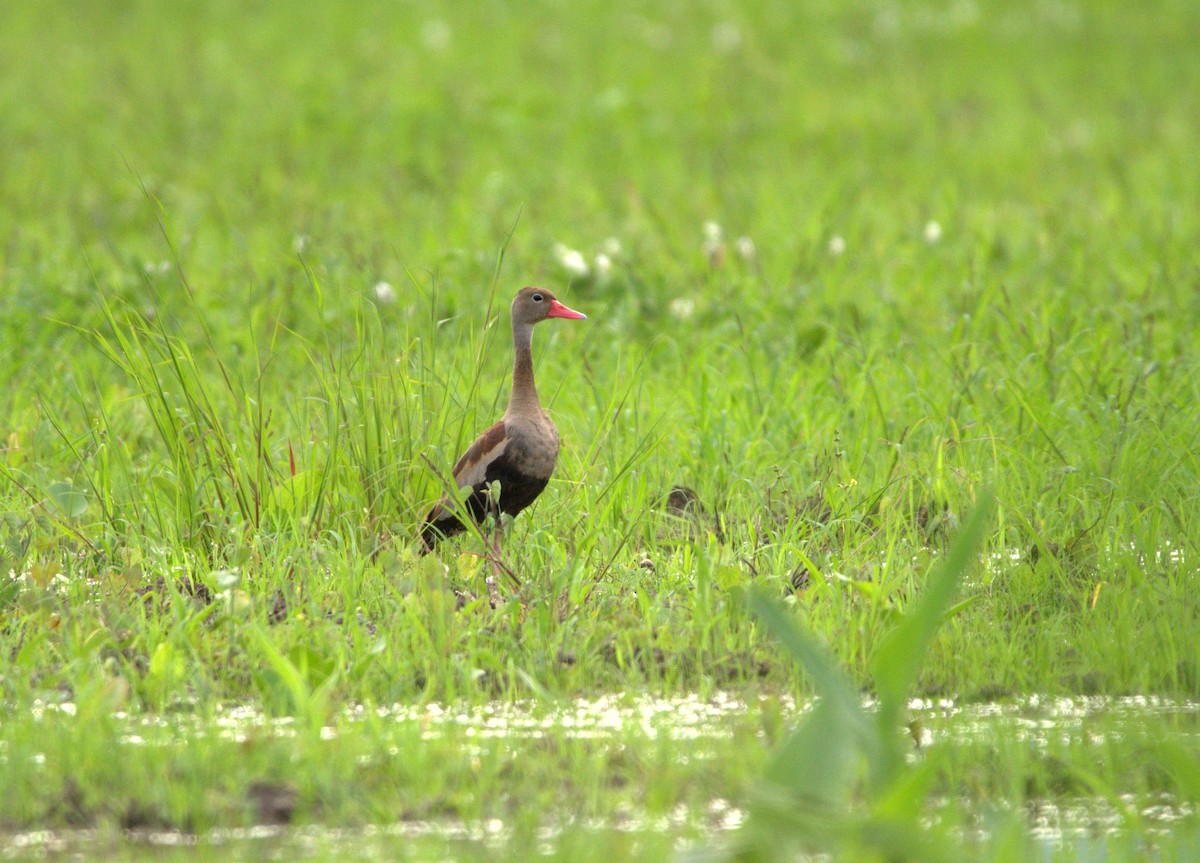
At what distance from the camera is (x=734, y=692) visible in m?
3.60

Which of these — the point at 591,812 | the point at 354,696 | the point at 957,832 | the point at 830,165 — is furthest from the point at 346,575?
the point at 830,165

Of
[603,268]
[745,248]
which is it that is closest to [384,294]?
[603,268]

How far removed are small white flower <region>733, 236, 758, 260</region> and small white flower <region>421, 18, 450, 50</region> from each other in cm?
646

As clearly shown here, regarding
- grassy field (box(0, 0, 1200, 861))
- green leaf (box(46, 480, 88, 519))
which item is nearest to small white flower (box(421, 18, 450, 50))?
grassy field (box(0, 0, 1200, 861))

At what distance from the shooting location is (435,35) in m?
13.5

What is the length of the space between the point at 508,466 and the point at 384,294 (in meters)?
2.19

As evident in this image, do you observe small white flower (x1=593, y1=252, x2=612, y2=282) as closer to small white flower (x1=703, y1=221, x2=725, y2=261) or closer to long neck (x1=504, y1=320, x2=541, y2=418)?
small white flower (x1=703, y1=221, x2=725, y2=261)

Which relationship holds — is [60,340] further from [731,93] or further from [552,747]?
[731,93]

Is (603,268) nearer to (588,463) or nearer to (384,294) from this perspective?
(384,294)

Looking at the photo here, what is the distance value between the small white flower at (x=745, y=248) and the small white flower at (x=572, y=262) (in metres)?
0.77

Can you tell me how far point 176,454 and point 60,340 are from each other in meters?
2.26

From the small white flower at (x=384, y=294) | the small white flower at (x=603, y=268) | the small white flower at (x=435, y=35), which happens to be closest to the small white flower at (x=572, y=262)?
the small white flower at (x=603, y=268)

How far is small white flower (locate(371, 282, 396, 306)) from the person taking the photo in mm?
6172

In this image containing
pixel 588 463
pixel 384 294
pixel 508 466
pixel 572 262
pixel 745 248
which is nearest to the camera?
pixel 508 466
